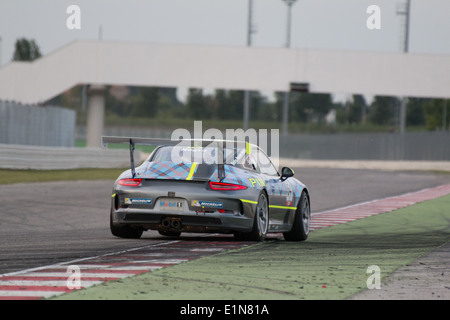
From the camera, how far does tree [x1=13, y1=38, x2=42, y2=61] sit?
136375 mm

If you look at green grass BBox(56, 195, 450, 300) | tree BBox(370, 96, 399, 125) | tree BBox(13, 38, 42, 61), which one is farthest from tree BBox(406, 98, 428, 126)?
tree BBox(13, 38, 42, 61)

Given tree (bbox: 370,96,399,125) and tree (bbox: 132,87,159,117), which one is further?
tree (bbox: 132,87,159,117)

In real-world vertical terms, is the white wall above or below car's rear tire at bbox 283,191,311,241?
above

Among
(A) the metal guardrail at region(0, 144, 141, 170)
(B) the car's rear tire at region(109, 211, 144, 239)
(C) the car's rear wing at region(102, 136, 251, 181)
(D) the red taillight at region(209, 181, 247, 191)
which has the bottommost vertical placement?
(A) the metal guardrail at region(0, 144, 141, 170)

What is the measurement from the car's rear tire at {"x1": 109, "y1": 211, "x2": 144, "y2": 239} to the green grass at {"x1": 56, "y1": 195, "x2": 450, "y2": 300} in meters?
1.66

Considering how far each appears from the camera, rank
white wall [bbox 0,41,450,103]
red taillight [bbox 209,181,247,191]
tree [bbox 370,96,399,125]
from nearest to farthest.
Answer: red taillight [bbox 209,181,247,191] → white wall [bbox 0,41,450,103] → tree [bbox 370,96,399,125]

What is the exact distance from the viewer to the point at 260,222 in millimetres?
11867

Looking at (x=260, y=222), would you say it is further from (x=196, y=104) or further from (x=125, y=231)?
(x=196, y=104)

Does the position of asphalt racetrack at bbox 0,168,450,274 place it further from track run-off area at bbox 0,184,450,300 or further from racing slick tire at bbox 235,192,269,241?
racing slick tire at bbox 235,192,269,241

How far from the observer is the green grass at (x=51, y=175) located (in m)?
27.0

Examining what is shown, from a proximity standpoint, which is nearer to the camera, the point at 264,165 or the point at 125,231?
the point at 125,231

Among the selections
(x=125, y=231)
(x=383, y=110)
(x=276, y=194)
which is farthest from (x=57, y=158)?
(x=383, y=110)

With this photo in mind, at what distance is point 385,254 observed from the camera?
11.0 metres

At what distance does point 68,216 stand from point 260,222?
580cm
